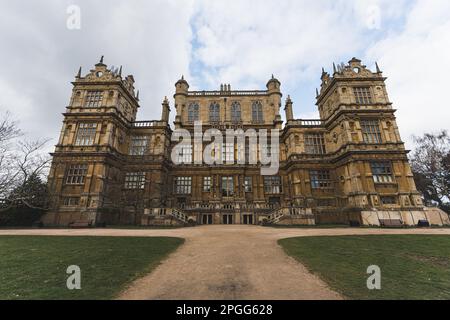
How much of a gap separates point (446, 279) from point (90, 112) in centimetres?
3598

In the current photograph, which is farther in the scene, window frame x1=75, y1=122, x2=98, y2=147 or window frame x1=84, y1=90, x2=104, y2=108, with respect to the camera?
window frame x1=84, y1=90, x2=104, y2=108

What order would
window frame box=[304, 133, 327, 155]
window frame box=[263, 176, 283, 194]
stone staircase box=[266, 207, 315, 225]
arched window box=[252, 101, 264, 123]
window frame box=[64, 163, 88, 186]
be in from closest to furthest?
1. stone staircase box=[266, 207, 315, 225]
2. window frame box=[64, 163, 88, 186]
3. window frame box=[304, 133, 327, 155]
4. window frame box=[263, 176, 283, 194]
5. arched window box=[252, 101, 264, 123]

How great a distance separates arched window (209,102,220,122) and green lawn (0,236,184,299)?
29190mm

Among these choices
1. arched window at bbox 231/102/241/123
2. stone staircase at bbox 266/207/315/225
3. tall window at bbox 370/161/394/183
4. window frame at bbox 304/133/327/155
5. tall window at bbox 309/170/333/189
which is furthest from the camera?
arched window at bbox 231/102/241/123

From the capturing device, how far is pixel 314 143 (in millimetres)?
32062

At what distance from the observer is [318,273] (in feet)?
22.2

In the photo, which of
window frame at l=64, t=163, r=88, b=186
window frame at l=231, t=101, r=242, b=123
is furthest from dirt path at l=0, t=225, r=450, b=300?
window frame at l=231, t=101, r=242, b=123

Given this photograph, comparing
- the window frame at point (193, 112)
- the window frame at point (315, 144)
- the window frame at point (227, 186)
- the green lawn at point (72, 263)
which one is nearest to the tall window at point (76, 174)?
the green lawn at point (72, 263)

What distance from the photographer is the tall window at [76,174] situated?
1045 inches

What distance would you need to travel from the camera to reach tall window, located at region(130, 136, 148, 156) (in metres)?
31.9

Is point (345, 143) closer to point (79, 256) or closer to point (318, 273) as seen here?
point (318, 273)

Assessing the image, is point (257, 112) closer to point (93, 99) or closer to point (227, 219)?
point (227, 219)

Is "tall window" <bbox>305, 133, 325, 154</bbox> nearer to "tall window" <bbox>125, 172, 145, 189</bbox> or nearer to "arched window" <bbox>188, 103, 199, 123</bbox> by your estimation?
"arched window" <bbox>188, 103, 199, 123</bbox>
